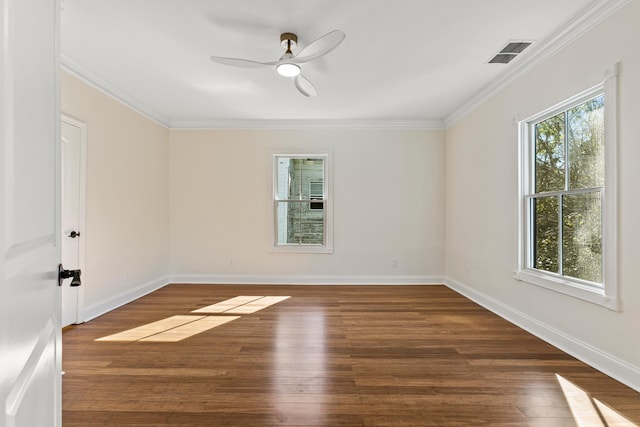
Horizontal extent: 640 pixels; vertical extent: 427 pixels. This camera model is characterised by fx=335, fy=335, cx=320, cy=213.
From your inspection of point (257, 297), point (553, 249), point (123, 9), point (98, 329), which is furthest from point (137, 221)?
point (553, 249)

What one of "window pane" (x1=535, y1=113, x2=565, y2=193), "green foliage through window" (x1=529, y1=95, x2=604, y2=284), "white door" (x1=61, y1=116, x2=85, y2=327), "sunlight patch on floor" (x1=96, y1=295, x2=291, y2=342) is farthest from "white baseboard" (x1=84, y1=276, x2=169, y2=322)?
"window pane" (x1=535, y1=113, x2=565, y2=193)

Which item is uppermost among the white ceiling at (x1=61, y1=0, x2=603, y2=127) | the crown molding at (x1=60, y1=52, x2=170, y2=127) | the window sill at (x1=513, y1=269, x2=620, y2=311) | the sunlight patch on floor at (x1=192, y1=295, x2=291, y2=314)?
the white ceiling at (x1=61, y1=0, x2=603, y2=127)

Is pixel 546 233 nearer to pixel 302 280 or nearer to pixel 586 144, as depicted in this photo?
pixel 586 144

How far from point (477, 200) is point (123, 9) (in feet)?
13.8

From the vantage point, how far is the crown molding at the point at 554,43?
239 cm

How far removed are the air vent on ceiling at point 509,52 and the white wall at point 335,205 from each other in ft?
7.01

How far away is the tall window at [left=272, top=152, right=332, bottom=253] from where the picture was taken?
217 inches

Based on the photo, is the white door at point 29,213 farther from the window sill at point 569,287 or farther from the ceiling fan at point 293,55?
the window sill at point 569,287

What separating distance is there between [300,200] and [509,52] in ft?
11.3

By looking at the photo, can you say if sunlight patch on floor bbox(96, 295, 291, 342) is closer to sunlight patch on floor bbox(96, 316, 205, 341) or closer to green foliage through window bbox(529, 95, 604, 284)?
sunlight patch on floor bbox(96, 316, 205, 341)

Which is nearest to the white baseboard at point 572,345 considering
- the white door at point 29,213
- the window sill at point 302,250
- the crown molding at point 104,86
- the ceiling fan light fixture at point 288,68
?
the window sill at point 302,250

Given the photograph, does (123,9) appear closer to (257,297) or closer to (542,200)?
(257,297)

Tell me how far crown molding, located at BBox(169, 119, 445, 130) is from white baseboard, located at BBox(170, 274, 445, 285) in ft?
7.94

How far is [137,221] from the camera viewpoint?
4523 mm
